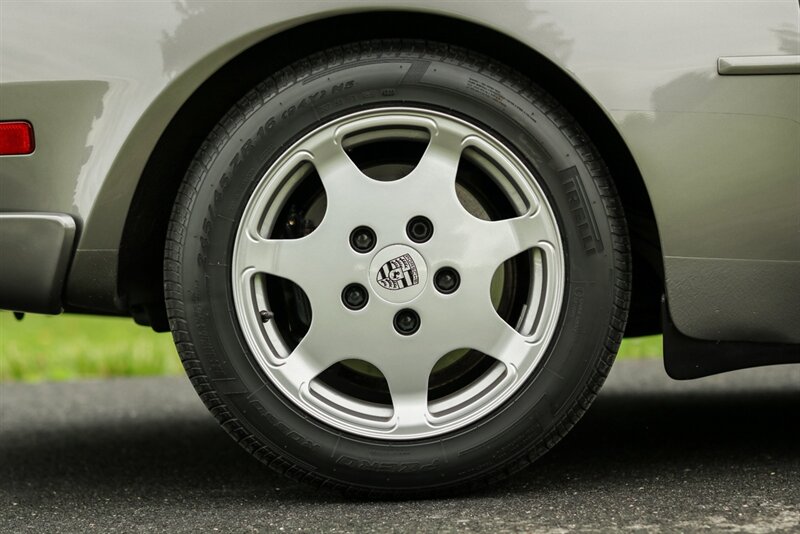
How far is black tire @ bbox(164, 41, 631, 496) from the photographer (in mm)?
1945

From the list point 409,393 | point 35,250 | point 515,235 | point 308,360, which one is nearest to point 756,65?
point 515,235

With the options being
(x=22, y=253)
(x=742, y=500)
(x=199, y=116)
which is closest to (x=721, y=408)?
(x=742, y=500)

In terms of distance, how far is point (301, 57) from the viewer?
80.2 inches

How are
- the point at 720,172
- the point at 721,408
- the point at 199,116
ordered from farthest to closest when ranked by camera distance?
the point at 721,408 → the point at 199,116 → the point at 720,172

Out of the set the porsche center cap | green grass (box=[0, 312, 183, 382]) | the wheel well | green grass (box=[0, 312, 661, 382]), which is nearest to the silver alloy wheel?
the porsche center cap

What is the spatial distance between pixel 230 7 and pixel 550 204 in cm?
75

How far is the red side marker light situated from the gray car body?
0.06 feet

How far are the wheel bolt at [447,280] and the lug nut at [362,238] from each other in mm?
150

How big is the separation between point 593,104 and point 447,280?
0.46m

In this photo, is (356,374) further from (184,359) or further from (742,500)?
(742,500)

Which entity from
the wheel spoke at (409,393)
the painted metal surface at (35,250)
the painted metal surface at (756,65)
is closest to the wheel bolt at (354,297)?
the wheel spoke at (409,393)

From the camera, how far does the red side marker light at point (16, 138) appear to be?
196 cm

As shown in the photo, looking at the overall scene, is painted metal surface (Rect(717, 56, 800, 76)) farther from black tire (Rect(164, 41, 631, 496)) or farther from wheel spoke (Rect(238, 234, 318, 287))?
wheel spoke (Rect(238, 234, 318, 287))

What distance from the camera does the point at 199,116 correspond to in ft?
6.72
